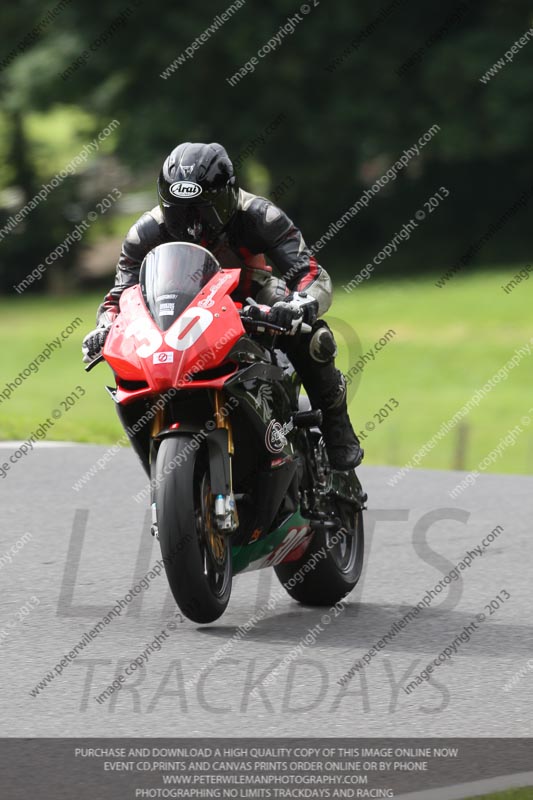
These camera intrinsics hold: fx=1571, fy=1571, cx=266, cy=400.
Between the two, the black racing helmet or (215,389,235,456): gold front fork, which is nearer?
(215,389,235,456): gold front fork

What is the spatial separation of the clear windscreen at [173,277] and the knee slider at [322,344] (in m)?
0.59

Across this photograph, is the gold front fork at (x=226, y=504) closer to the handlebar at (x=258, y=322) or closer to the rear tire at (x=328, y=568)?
the handlebar at (x=258, y=322)

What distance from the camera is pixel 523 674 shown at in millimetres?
5949

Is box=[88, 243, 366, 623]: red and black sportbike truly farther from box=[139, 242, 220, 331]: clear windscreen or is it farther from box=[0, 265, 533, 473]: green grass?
box=[0, 265, 533, 473]: green grass

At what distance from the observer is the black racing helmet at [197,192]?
6.45 m

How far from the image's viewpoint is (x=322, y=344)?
679 cm

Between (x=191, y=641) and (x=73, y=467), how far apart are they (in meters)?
4.65

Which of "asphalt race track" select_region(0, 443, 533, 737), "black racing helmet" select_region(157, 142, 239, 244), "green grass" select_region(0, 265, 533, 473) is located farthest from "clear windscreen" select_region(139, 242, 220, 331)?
"green grass" select_region(0, 265, 533, 473)

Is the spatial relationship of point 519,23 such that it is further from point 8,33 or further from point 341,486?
point 341,486

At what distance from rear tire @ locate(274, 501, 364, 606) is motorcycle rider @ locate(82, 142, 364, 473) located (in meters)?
0.38

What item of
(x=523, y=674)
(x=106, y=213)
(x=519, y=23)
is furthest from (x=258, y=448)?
(x=106, y=213)

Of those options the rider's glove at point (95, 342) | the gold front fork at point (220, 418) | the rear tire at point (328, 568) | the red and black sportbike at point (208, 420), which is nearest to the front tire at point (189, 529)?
the red and black sportbike at point (208, 420)

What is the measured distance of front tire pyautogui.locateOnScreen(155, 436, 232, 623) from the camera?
5867 millimetres

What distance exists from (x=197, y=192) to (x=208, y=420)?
0.97 m
